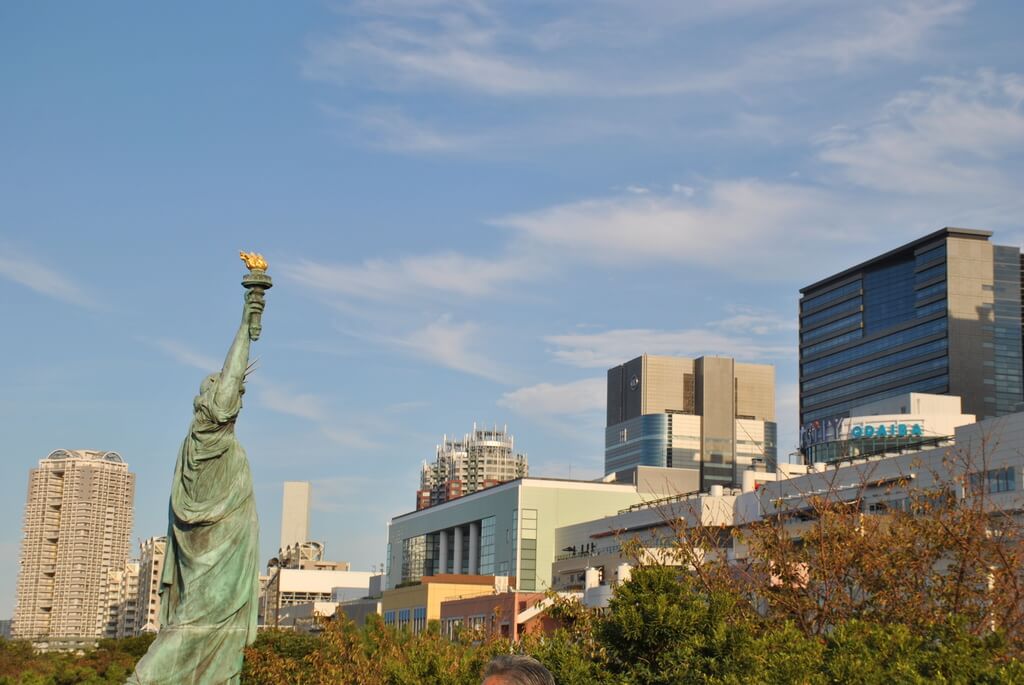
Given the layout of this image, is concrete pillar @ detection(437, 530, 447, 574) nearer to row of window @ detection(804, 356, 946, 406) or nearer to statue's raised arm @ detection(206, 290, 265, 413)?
row of window @ detection(804, 356, 946, 406)

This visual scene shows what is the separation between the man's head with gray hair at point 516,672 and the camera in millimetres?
4609

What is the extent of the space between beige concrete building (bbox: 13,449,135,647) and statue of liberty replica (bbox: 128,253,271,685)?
589ft

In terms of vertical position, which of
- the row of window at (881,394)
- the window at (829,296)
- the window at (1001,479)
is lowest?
the window at (1001,479)

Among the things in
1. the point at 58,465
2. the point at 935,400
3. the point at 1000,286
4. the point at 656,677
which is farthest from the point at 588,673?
the point at 58,465

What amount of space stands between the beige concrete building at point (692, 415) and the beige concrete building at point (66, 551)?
7951cm

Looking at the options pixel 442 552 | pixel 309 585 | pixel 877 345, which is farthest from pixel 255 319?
pixel 309 585

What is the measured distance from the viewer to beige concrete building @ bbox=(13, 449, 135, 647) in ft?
618

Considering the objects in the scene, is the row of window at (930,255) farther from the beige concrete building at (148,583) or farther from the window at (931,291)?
the beige concrete building at (148,583)

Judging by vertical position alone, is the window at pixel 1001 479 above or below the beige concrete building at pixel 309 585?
above

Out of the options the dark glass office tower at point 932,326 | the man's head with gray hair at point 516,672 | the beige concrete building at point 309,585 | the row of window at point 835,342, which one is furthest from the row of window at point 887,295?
the man's head with gray hair at point 516,672

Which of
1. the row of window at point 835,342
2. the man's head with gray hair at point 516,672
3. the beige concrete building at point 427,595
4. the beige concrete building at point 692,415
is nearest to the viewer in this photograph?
the man's head with gray hair at point 516,672

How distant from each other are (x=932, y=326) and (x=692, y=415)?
2069 inches

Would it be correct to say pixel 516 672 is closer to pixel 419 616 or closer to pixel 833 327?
pixel 419 616

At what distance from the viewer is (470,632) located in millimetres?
25781
